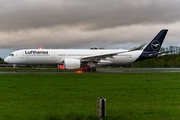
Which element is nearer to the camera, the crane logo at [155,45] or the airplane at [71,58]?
the airplane at [71,58]

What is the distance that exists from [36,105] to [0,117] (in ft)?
6.40

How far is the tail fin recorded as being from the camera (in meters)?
44.7

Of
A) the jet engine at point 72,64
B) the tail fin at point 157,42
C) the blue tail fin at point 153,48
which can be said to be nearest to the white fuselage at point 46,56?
the jet engine at point 72,64

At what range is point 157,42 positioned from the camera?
45.0 metres

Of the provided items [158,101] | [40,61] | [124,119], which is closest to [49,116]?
[124,119]

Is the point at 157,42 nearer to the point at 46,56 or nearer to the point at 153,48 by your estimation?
the point at 153,48

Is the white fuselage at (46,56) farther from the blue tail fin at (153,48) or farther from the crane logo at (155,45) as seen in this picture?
the crane logo at (155,45)

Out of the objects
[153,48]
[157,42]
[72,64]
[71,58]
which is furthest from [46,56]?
[157,42]

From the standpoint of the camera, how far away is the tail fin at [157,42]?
44.7 m

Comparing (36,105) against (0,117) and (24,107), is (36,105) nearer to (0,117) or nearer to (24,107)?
(24,107)

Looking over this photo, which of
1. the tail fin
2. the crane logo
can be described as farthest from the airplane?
the crane logo

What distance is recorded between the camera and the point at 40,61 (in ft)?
129

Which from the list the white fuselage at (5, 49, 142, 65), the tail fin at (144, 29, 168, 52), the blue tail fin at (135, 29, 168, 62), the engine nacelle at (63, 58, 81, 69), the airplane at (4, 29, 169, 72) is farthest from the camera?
the tail fin at (144, 29, 168, 52)

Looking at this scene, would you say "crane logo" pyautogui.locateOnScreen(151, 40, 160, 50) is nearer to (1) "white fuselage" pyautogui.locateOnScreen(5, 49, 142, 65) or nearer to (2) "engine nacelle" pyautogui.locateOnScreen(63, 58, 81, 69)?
(1) "white fuselage" pyautogui.locateOnScreen(5, 49, 142, 65)
